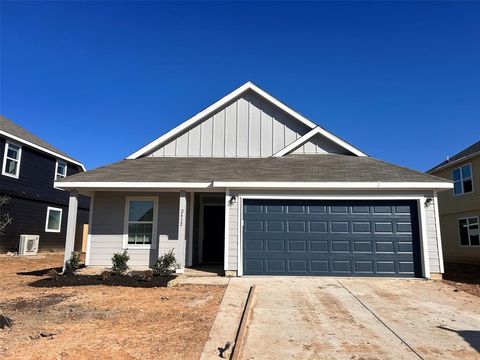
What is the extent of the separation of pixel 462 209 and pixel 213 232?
498 inches

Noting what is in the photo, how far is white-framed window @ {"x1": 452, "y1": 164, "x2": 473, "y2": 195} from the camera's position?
18.5 metres

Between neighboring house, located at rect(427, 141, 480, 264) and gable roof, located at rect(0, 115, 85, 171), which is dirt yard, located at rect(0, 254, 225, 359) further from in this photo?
neighboring house, located at rect(427, 141, 480, 264)

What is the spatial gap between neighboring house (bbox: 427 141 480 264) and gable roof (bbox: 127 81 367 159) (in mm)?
6994

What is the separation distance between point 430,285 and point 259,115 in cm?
848

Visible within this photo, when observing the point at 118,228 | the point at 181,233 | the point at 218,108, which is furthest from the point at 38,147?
the point at 181,233

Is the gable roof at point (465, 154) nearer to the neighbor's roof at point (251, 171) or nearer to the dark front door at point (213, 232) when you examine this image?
the neighbor's roof at point (251, 171)

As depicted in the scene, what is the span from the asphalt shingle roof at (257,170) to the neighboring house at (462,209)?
23.2 feet

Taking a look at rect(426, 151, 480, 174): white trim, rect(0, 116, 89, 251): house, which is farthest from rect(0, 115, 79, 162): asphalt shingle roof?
rect(426, 151, 480, 174): white trim

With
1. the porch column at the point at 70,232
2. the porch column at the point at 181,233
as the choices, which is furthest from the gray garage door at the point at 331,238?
the porch column at the point at 70,232

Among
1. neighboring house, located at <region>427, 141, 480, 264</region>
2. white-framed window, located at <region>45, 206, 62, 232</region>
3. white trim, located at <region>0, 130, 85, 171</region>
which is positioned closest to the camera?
neighboring house, located at <region>427, 141, 480, 264</region>

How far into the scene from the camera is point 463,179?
1897 centimetres

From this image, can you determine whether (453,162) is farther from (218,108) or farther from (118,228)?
(118,228)

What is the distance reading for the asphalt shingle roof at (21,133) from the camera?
20016 millimetres

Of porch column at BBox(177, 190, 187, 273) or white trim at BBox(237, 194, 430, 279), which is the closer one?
Result: white trim at BBox(237, 194, 430, 279)
